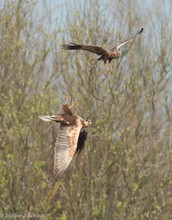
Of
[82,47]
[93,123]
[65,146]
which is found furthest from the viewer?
[93,123]

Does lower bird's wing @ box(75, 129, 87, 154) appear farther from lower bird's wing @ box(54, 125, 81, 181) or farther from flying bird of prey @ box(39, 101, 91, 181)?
lower bird's wing @ box(54, 125, 81, 181)

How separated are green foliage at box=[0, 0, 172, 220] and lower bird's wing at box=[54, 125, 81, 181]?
7242 mm

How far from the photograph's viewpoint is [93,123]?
1741cm

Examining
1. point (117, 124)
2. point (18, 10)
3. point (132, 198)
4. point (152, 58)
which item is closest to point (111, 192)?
point (132, 198)

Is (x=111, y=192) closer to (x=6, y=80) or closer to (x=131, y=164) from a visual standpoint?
(x=131, y=164)

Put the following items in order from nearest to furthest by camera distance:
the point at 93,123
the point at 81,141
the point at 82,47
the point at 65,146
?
the point at 82,47 < the point at 65,146 < the point at 81,141 < the point at 93,123

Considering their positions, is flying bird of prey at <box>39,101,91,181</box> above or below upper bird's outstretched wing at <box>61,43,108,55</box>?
below

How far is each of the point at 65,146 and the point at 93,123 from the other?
31.3 feet

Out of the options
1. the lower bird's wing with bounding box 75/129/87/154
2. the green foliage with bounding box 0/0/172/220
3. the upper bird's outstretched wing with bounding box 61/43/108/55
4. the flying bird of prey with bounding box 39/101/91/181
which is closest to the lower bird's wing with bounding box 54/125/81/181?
the flying bird of prey with bounding box 39/101/91/181

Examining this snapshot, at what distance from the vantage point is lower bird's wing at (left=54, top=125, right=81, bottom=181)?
7.63 m

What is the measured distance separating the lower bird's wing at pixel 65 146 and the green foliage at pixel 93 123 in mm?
7242

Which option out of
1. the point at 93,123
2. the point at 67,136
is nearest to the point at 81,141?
the point at 67,136

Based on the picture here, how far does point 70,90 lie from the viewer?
58.9 feet

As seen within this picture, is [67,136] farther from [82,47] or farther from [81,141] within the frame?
[82,47]
